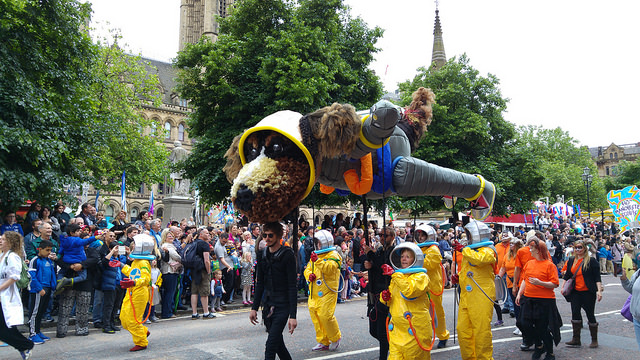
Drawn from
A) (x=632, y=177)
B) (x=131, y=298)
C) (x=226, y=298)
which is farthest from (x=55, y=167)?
(x=632, y=177)

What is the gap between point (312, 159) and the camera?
4.59 meters

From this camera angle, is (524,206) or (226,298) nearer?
(226,298)

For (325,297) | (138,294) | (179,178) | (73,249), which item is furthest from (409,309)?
(179,178)

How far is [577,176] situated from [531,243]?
5760cm

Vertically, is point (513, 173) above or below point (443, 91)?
below

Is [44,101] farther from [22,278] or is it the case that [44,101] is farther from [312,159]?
[312,159]

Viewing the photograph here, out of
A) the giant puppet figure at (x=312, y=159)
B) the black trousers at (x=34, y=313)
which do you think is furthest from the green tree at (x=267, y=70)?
the giant puppet figure at (x=312, y=159)

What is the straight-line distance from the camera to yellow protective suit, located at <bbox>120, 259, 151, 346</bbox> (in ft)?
25.1

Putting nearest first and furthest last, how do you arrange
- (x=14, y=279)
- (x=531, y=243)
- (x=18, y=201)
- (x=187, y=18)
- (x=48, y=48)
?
(x=14, y=279), (x=531, y=243), (x=18, y=201), (x=48, y=48), (x=187, y=18)

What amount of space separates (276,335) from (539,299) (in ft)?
13.9

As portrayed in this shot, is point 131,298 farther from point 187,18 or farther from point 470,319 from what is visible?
point 187,18

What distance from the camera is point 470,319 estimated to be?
21.4 feet

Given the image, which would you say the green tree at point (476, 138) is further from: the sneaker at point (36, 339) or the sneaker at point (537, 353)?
the sneaker at point (36, 339)

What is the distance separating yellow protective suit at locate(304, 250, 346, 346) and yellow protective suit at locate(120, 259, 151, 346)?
2.77 metres
